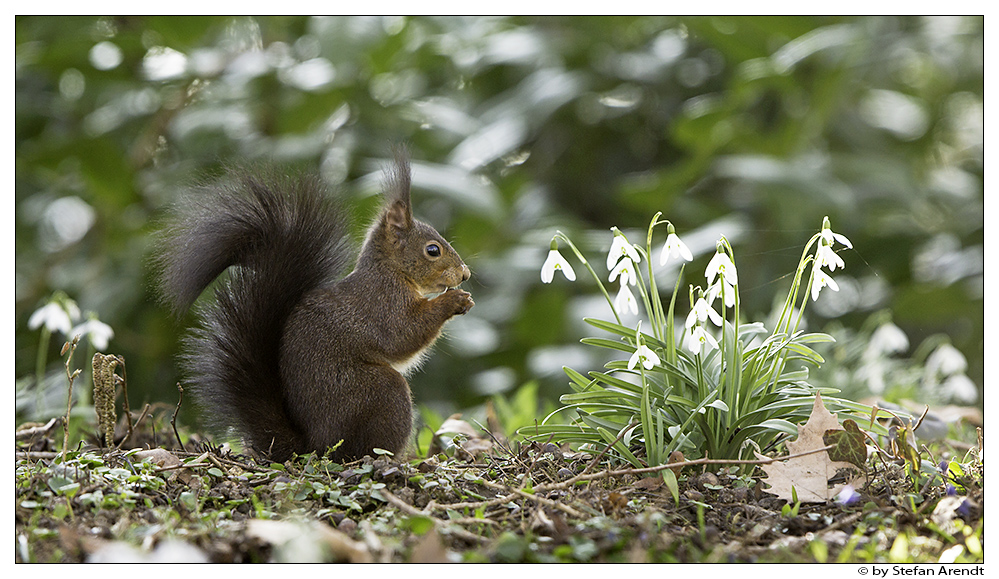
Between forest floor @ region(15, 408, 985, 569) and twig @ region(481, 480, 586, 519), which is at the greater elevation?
twig @ region(481, 480, 586, 519)

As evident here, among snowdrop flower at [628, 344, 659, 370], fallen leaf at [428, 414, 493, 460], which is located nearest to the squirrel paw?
fallen leaf at [428, 414, 493, 460]

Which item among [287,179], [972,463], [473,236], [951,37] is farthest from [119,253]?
[951,37]

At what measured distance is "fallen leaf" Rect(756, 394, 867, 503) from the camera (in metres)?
1.57

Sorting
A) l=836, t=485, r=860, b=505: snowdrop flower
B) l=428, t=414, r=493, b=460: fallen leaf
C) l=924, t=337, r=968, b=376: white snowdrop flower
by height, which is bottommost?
l=428, t=414, r=493, b=460: fallen leaf

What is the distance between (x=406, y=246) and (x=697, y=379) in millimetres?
759

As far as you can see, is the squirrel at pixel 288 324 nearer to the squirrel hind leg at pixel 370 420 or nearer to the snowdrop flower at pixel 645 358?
the squirrel hind leg at pixel 370 420

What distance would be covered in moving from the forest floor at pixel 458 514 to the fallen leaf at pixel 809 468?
0.02 meters

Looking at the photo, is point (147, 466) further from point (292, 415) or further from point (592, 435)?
point (592, 435)

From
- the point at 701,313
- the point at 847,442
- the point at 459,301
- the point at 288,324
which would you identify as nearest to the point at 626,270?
the point at 701,313

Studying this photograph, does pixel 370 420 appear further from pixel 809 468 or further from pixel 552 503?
pixel 809 468

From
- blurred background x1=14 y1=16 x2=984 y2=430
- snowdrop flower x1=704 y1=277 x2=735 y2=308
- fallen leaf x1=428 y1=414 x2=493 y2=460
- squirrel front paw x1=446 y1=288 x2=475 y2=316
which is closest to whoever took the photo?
snowdrop flower x1=704 y1=277 x2=735 y2=308

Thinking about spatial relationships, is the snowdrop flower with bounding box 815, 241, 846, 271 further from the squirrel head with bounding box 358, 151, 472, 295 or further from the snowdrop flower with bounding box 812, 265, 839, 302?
the squirrel head with bounding box 358, 151, 472, 295

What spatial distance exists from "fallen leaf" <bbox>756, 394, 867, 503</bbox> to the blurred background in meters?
1.47
